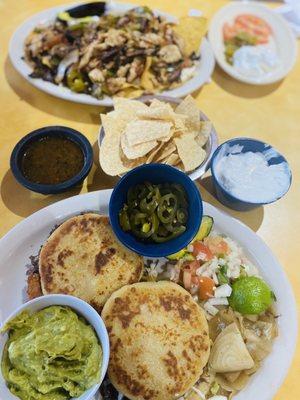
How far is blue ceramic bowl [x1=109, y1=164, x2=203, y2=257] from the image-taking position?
2135 mm

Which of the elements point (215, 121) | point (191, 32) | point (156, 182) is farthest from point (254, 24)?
point (156, 182)

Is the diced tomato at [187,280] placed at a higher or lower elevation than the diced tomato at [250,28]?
lower

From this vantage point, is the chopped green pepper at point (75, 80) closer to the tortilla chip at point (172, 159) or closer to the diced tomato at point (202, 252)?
the tortilla chip at point (172, 159)

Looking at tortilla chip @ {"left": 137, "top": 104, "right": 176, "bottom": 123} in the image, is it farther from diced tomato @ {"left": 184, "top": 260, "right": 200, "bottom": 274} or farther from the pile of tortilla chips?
diced tomato @ {"left": 184, "top": 260, "right": 200, "bottom": 274}

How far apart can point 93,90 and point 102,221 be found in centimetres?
111

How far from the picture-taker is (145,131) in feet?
8.03

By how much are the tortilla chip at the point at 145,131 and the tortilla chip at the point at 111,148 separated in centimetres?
8

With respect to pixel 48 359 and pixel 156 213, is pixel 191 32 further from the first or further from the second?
pixel 48 359

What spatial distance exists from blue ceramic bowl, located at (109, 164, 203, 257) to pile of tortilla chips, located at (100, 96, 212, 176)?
209 mm

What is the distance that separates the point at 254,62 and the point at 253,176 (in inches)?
50.5

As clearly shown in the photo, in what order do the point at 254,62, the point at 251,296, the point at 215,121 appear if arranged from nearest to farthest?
the point at 251,296 < the point at 215,121 < the point at 254,62

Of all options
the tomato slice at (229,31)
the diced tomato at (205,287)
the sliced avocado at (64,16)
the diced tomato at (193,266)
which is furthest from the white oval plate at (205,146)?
the tomato slice at (229,31)

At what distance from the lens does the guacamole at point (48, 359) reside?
1686 millimetres

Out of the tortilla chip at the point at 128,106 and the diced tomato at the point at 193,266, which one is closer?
the diced tomato at the point at 193,266
